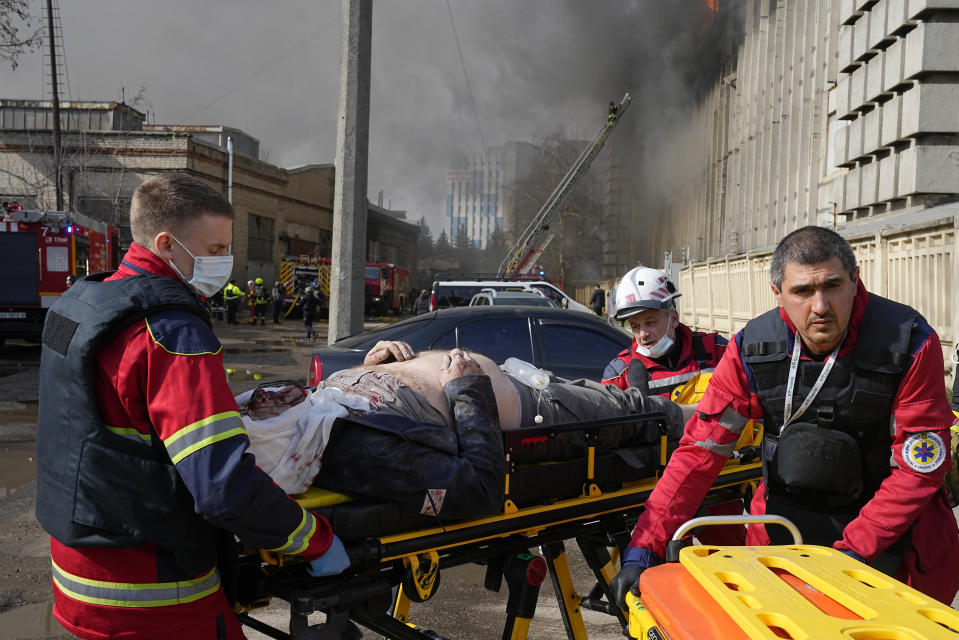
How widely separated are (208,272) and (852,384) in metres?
1.92

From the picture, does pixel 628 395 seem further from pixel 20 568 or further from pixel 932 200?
pixel 932 200

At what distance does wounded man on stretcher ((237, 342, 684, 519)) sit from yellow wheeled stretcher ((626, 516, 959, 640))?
2.75ft

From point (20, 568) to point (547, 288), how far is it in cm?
1124

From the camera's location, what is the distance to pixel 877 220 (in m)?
10.9

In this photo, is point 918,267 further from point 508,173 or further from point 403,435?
point 508,173

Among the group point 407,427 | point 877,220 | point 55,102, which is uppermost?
point 55,102

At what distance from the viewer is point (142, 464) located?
1.83 metres

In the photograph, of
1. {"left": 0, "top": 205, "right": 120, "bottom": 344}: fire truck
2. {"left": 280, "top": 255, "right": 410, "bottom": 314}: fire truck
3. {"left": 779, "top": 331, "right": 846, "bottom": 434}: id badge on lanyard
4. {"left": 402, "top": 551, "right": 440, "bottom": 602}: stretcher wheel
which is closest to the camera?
{"left": 779, "top": 331, "right": 846, "bottom": 434}: id badge on lanyard

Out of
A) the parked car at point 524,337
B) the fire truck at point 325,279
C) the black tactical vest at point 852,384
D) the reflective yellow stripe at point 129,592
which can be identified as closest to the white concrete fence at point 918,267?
the parked car at point 524,337

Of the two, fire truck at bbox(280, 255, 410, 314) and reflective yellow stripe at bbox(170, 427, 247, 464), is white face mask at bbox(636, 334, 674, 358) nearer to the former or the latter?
reflective yellow stripe at bbox(170, 427, 247, 464)

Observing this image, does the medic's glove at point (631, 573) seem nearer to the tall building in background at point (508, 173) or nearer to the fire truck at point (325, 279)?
the tall building in background at point (508, 173)

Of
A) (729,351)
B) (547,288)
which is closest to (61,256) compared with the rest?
(547,288)

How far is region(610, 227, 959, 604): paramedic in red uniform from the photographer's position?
202cm

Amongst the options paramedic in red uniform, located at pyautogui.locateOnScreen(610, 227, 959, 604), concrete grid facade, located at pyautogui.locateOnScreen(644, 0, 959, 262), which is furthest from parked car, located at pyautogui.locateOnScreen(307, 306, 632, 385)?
concrete grid facade, located at pyautogui.locateOnScreen(644, 0, 959, 262)
